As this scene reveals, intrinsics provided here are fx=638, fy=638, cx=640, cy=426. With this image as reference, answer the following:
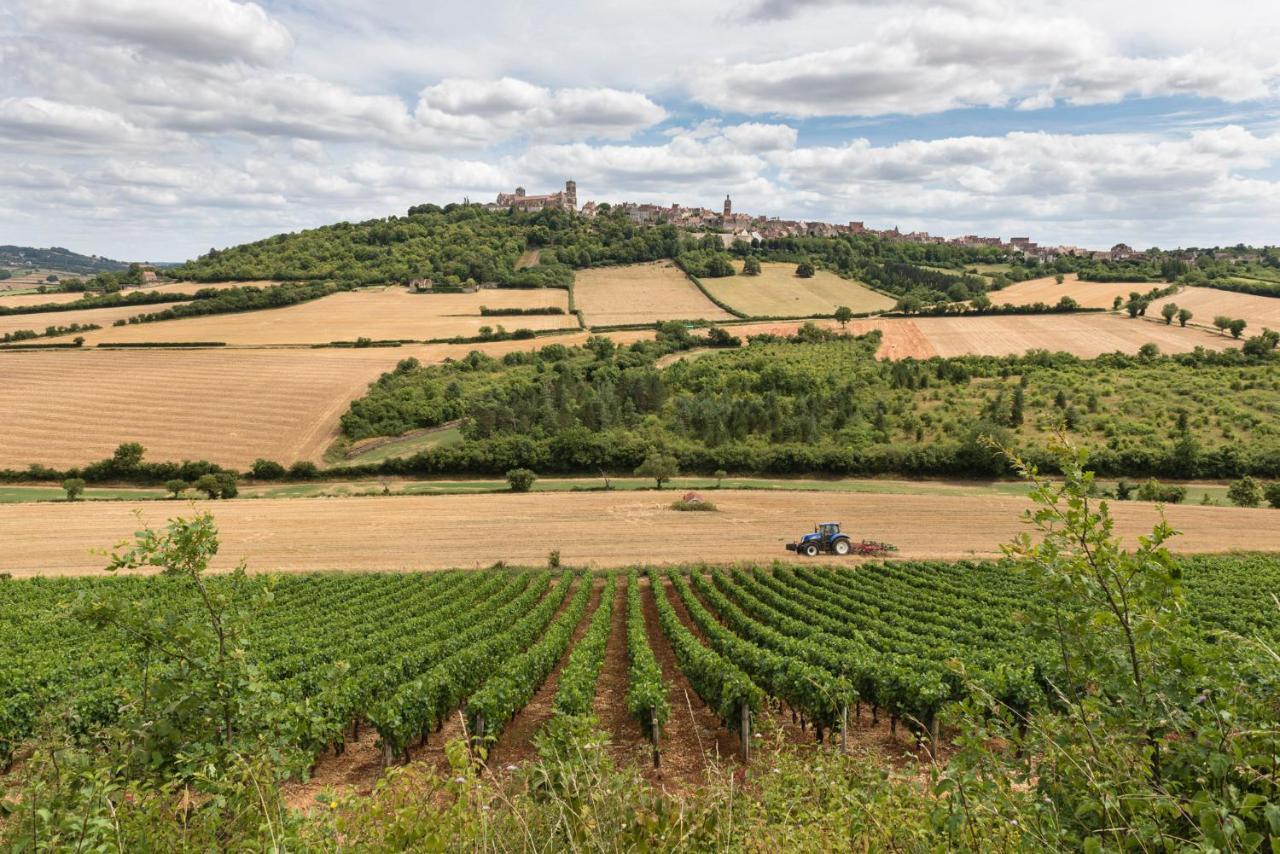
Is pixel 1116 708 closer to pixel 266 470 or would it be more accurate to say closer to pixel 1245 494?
pixel 1245 494

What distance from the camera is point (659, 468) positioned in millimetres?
54312

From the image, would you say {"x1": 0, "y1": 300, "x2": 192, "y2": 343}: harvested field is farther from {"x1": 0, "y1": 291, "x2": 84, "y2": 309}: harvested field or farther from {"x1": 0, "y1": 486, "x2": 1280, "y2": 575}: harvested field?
{"x1": 0, "y1": 486, "x2": 1280, "y2": 575}: harvested field

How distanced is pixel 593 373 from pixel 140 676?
250 ft

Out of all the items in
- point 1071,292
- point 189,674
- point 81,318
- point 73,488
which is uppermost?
point 1071,292

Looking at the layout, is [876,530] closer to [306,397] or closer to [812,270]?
[306,397]

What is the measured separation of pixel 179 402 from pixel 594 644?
67495 mm

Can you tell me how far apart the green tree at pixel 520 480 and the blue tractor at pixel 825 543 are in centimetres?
2447

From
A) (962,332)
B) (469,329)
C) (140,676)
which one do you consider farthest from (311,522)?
(962,332)

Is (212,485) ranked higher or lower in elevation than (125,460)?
lower

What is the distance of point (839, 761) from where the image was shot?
6504 millimetres

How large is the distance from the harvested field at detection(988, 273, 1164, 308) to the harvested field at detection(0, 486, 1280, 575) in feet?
271

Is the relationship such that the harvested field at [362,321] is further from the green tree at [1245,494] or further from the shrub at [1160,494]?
the green tree at [1245,494]

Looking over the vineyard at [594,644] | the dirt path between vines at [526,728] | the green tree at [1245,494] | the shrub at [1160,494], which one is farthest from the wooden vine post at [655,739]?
the green tree at [1245,494]


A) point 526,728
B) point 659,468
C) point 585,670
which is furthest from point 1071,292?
point 526,728
